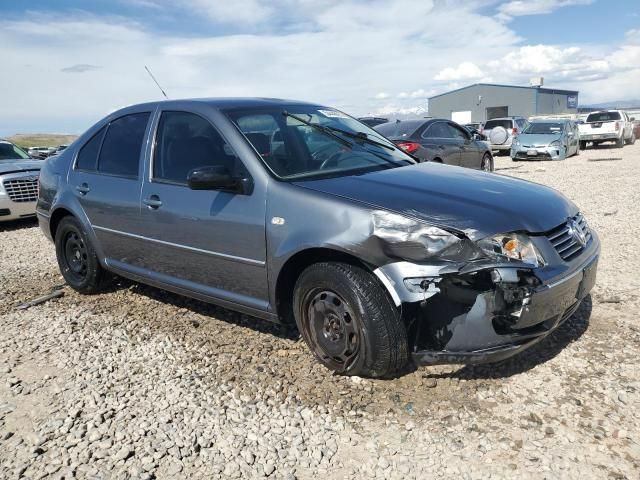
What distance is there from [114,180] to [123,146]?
296mm

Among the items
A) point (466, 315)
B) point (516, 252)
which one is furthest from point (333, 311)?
point (516, 252)

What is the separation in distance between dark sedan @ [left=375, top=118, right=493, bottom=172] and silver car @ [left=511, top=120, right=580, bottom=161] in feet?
23.3

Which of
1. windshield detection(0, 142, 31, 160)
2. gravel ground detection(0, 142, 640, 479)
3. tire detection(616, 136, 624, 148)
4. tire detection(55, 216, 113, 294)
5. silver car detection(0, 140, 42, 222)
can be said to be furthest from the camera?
tire detection(616, 136, 624, 148)

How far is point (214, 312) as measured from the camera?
14.6 ft

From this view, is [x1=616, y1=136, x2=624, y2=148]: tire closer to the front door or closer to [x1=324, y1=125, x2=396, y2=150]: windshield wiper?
[x1=324, y1=125, x2=396, y2=150]: windshield wiper

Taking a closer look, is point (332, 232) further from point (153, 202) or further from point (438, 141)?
→ point (438, 141)

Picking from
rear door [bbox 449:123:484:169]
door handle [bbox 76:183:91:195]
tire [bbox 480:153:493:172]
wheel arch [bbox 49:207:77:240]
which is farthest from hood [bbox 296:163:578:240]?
tire [bbox 480:153:493:172]

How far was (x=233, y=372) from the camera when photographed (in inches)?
134

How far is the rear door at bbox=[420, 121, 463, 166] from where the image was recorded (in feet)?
32.6

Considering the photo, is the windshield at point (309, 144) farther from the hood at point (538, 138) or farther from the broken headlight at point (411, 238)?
the hood at point (538, 138)

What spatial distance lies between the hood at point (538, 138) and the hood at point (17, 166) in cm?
1447

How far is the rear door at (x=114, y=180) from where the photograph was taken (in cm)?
421

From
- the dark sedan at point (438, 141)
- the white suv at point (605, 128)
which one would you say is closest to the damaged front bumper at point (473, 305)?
the dark sedan at point (438, 141)

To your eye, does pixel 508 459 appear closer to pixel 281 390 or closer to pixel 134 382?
pixel 281 390
